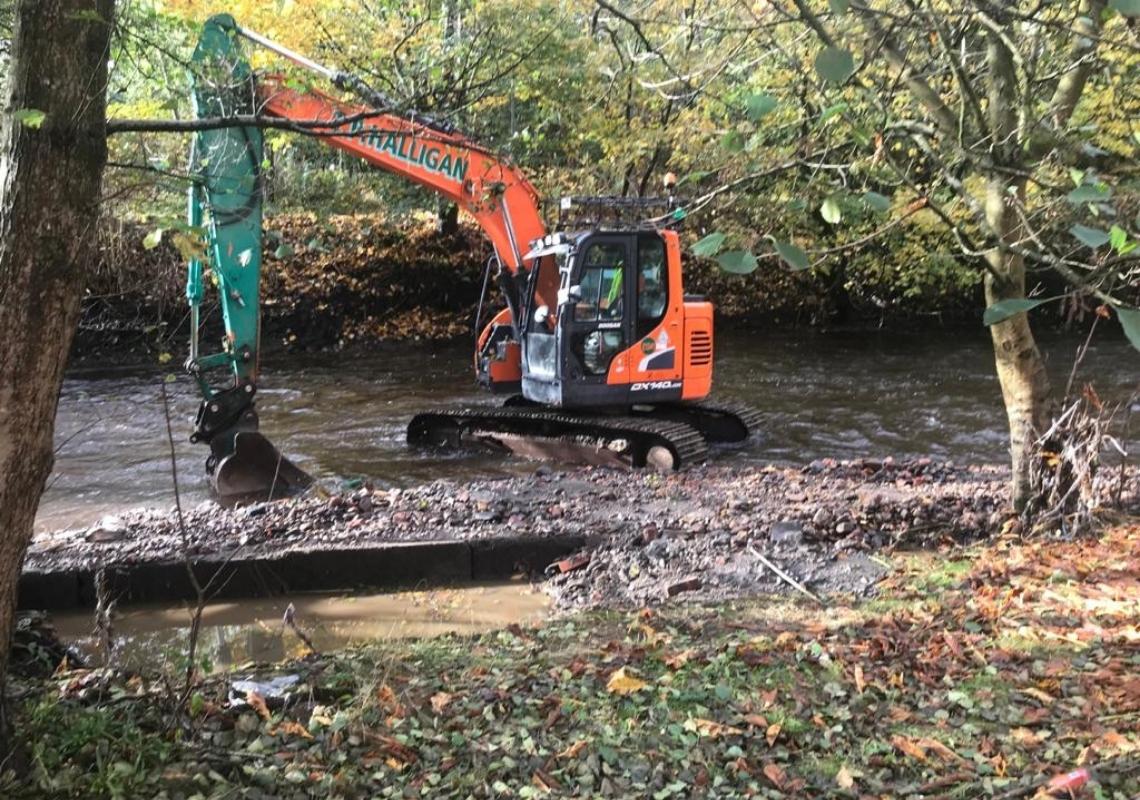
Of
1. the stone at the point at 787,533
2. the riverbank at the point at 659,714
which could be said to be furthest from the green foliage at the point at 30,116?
the stone at the point at 787,533

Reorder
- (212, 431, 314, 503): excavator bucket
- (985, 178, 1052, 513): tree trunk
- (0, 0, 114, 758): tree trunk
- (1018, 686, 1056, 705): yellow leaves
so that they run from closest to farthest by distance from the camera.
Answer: (0, 0, 114, 758): tree trunk, (1018, 686, 1056, 705): yellow leaves, (985, 178, 1052, 513): tree trunk, (212, 431, 314, 503): excavator bucket

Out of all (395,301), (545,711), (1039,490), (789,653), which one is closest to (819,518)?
(1039,490)

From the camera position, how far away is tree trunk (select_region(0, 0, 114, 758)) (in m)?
2.55

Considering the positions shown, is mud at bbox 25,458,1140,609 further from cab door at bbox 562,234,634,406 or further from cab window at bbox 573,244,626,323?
cab window at bbox 573,244,626,323

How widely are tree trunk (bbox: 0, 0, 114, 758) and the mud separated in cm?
344

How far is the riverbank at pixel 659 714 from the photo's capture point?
3.02m

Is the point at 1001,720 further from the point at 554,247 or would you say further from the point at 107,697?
the point at 554,247

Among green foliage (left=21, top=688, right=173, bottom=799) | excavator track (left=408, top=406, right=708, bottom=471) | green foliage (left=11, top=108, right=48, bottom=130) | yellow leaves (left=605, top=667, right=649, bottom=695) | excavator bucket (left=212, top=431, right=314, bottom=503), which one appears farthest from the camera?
excavator track (left=408, top=406, right=708, bottom=471)

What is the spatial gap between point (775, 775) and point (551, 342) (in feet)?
23.9

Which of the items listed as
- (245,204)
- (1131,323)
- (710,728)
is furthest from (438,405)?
(1131,323)

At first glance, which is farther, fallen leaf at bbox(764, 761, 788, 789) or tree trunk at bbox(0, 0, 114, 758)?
fallen leaf at bbox(764, 761, 788, 789)

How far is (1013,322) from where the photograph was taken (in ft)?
18.8

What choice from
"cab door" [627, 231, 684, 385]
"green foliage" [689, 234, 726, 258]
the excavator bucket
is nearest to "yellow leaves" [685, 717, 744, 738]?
"green foliage" [689, 234, 726, 258]

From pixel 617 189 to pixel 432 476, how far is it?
10124 mm
